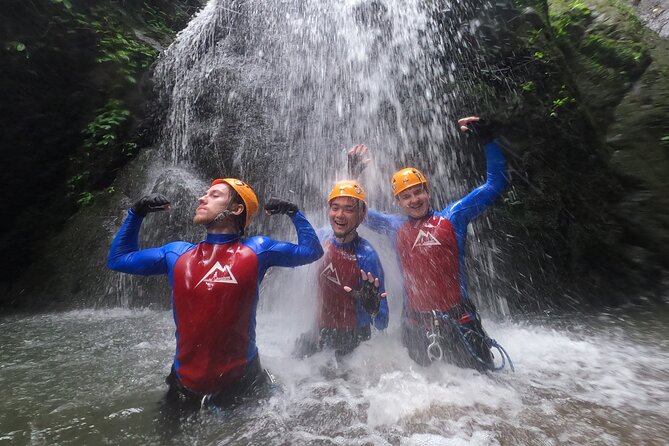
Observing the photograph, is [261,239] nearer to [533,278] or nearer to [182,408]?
[182,408]

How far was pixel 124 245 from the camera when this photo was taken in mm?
2729

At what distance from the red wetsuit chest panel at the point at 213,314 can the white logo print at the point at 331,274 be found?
3.71ft

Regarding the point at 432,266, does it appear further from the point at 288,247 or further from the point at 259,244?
the point at 259,244

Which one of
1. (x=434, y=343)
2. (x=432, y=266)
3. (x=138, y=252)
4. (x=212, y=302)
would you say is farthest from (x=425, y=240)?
(x=138, y=252)

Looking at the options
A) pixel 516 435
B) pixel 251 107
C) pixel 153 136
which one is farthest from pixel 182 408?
pixel 153 136

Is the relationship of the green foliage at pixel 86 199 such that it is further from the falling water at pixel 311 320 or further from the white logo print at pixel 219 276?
the white logo print at pixel 219 276

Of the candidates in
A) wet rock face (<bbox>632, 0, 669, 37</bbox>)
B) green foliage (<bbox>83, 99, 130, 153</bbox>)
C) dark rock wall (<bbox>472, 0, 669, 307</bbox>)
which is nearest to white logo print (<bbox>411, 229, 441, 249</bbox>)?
dark rock wall (<bbox>472, 0, 669, 307</bbox>)

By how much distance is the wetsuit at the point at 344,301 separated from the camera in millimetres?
3547

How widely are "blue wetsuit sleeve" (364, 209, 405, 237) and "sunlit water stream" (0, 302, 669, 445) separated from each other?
122 cm

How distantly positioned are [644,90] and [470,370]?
6.45 m

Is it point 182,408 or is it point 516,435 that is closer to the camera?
point 516,435

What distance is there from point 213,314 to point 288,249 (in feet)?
2.29

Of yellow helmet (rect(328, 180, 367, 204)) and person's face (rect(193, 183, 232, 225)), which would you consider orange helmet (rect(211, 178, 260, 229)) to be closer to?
person's face (rect(193, 183, 232, 225))

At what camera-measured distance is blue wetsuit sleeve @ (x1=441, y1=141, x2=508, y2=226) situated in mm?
3537
